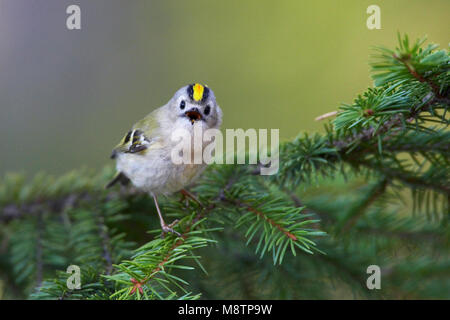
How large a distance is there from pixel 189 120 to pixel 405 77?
55 cm

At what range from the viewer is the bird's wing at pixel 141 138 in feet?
3.37

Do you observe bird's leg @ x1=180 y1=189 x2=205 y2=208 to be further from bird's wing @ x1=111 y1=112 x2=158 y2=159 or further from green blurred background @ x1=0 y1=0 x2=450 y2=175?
green blurred background @ x1=0 y1=0 x2=450 y2=175

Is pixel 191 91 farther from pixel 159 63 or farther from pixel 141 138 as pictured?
pixel 159 63

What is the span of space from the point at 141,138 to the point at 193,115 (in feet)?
0.54

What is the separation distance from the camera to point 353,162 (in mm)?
824

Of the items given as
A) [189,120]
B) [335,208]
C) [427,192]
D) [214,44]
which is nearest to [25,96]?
[214,44]

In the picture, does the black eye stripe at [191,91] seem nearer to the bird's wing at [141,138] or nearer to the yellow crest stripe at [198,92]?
the yellow crest stripe at [198,92]

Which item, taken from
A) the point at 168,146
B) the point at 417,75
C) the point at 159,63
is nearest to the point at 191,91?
the point at 168,146

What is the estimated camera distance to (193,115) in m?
0.98

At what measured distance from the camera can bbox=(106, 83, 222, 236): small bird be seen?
0.93 m

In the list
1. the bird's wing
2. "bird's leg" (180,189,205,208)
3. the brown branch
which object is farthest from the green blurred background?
the brown branch

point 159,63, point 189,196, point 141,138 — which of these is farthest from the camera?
point 159,63

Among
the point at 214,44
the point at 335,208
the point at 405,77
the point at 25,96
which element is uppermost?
the point at 214,44

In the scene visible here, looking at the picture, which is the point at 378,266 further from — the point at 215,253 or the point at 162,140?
the point at 162,140
